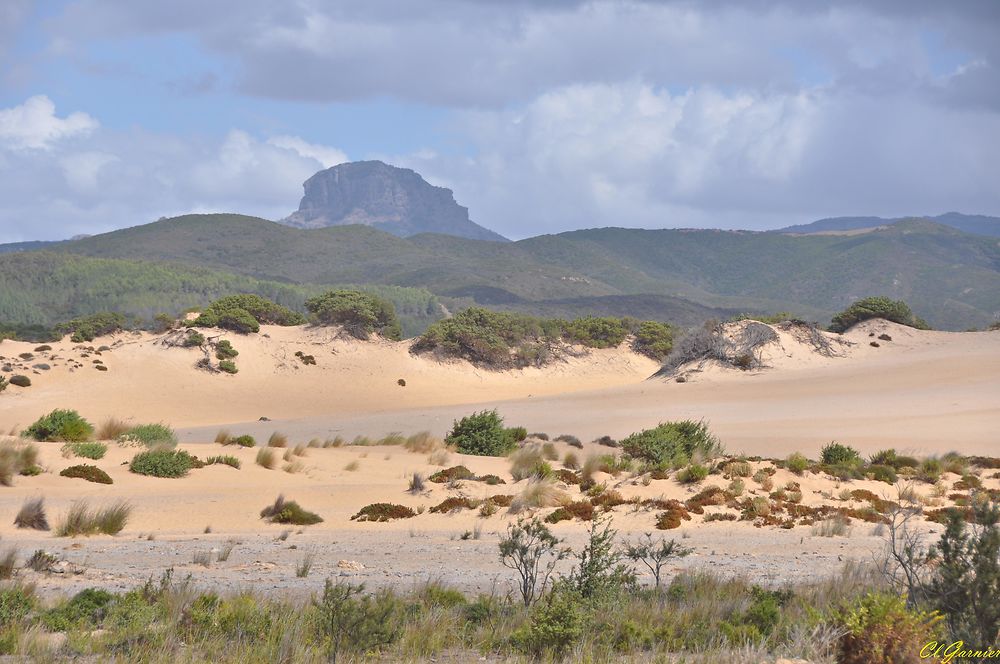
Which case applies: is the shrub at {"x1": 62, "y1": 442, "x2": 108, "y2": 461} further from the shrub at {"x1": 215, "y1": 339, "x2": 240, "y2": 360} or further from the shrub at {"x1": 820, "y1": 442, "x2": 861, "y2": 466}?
the shrub at {"x1": 215, "y1": 339, "x2": 240, "y2": 360}

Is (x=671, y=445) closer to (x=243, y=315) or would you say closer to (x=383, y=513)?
(x=383, y=513)

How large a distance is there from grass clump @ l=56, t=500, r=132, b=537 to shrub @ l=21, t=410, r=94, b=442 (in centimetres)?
856

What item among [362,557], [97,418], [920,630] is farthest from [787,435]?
[97,418]

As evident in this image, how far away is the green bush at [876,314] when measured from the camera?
152 feet

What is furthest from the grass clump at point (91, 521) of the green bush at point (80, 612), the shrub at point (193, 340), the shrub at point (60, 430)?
the shrub at point (193, 340)

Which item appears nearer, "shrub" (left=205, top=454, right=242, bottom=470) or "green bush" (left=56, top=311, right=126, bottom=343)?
"shrub" (left=205, top=454, right=242, bottom=470)

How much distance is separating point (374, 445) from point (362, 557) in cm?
1448

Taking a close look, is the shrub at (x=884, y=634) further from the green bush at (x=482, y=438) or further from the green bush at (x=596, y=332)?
the green bush at (x=596, y=332)

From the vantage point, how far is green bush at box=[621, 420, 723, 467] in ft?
66.8

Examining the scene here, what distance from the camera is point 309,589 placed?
9070mm

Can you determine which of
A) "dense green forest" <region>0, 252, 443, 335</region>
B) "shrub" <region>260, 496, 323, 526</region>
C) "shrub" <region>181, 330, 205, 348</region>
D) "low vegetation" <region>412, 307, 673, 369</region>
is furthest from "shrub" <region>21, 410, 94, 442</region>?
"dense green forest" <region>0, 252, 443, 335</region>

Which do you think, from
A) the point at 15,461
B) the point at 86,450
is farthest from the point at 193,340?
the point at 15,461

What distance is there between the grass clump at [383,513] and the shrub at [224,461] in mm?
4975

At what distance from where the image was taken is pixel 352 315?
50000 mm
